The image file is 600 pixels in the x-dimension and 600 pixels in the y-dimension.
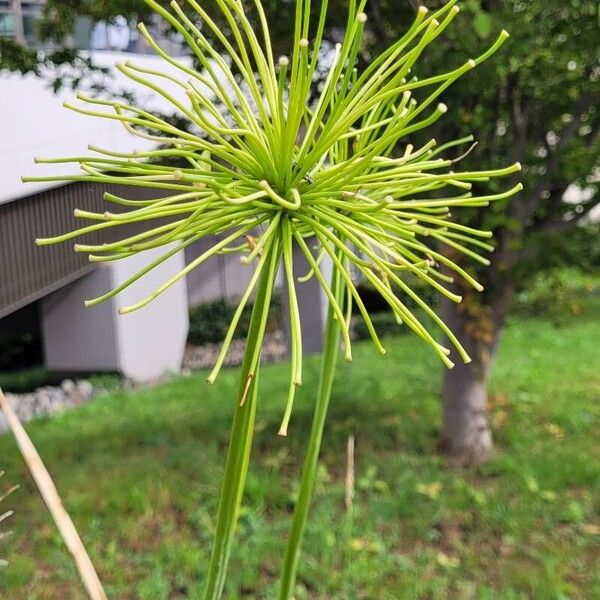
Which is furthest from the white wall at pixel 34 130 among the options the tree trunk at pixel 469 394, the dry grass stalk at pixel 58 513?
the dry grass stalk at pixel 58 513

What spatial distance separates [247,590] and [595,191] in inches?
64.7

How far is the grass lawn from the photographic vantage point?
1899 millimetres

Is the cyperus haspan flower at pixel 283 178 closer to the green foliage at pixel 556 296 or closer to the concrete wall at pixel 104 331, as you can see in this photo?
the green foliage at pixel 556 296

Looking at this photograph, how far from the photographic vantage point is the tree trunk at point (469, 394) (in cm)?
252

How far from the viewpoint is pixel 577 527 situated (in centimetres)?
210

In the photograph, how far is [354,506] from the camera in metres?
2.24

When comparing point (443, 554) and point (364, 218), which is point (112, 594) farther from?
point (364, 218)

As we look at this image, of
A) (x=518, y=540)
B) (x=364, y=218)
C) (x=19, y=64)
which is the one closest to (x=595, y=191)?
(x=518, y=540)

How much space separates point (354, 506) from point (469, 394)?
598 mm

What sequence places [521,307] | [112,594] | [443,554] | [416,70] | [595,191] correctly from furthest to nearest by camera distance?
[521,307] < [595,191] < [443,554] < [112,594] < [416,70]

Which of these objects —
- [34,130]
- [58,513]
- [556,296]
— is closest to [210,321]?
[34,130]

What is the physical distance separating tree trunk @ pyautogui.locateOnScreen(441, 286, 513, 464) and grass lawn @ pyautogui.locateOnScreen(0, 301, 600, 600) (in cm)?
8

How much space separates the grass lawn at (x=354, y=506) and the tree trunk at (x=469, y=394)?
0.08 meters

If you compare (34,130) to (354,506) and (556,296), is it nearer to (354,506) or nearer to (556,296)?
(354,506)
